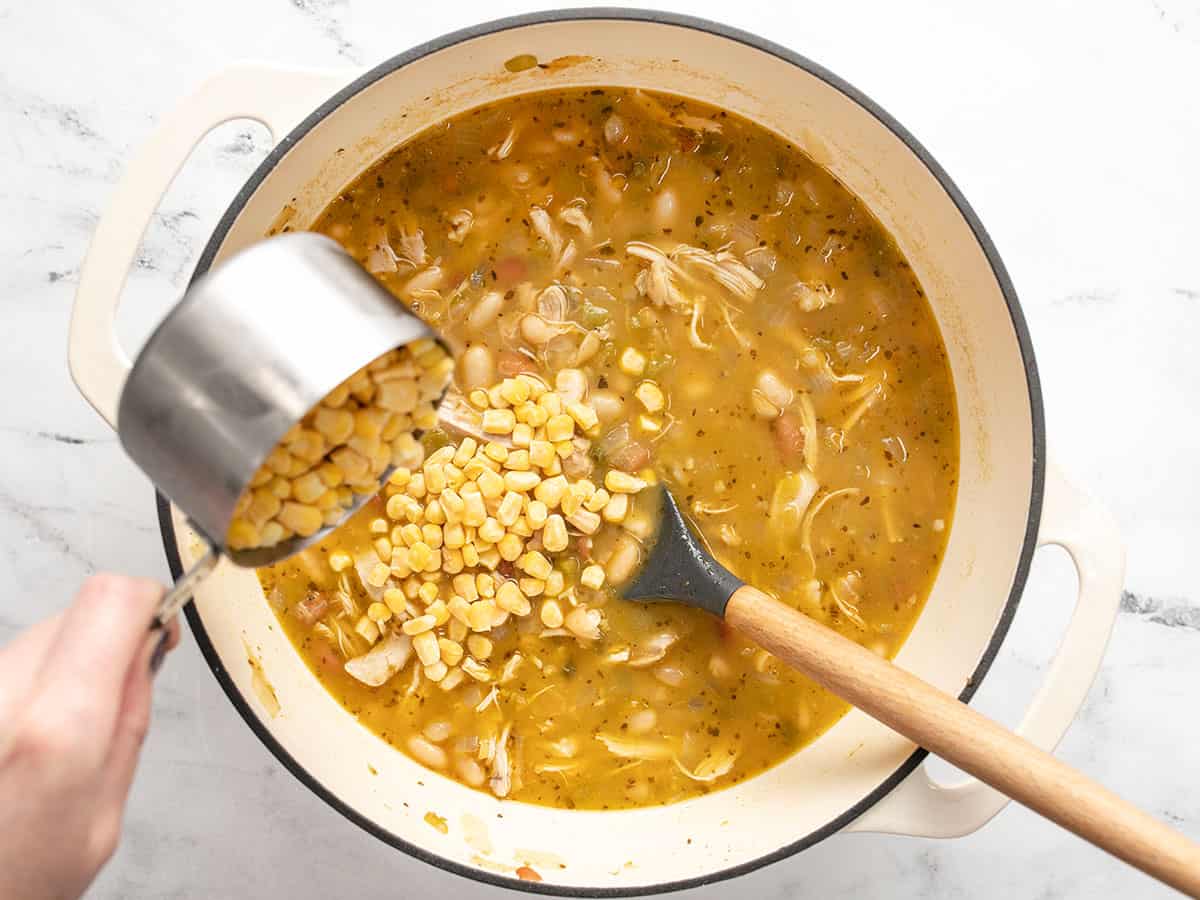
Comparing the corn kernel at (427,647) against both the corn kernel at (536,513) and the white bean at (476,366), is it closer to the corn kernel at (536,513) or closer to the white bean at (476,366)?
the corn kernel at (536,513)

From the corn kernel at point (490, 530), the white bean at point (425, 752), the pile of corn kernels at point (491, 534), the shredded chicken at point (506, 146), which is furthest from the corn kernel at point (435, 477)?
the shredded chicken at point (506, 146)

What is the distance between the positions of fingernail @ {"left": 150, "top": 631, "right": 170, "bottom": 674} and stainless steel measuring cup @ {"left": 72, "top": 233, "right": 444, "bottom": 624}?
0.23ft

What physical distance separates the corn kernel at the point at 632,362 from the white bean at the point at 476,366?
0.96 feet

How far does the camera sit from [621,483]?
239cm

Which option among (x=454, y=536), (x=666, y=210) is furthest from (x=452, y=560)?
(x=666, y=210)

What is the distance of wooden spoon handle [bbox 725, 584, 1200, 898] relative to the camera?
5.98ft

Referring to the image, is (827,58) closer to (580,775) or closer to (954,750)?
(954,750)

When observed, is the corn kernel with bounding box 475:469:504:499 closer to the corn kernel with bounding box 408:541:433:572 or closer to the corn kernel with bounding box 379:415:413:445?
the corn kernel with bounding box 408:541:433:572

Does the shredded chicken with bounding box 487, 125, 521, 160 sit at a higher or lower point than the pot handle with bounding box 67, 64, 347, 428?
higher

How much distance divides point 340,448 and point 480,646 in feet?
2.28

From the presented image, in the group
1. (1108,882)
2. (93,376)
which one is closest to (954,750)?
(1108,882)

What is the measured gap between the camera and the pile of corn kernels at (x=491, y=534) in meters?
2.36

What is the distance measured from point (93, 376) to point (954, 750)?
1.71 m

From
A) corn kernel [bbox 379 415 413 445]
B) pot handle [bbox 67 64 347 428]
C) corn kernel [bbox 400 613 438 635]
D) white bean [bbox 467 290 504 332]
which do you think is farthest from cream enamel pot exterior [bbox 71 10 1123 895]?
corn kernel [bbox 379 415 413 445]
